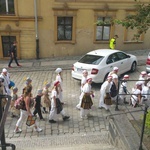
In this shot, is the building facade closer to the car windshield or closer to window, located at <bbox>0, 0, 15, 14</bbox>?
window, located at <bbox>0, 0, 15, 14</bbox>

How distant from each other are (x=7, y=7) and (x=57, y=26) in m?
3.74


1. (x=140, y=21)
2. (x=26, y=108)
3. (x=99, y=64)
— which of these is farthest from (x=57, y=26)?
(x=140, y=21)

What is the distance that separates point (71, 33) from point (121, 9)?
4.12 m

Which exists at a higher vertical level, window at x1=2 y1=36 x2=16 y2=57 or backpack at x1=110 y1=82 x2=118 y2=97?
window at x1=2 y1=36 x2=16 y2=57

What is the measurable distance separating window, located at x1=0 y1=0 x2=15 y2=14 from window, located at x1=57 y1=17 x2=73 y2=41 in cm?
337

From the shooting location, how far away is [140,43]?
18484 millimetres

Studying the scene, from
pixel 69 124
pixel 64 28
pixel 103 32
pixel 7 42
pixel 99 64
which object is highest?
pixel 64 28

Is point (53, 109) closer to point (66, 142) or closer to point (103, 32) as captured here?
point (66, 142)

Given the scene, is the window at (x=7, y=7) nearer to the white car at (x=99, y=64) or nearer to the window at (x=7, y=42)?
the window at (x=7, y=42)

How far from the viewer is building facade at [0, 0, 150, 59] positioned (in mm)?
16438

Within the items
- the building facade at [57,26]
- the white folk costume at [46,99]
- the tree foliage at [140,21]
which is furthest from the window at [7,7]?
the tree foliage at [140,21]

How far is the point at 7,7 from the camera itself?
646 inches

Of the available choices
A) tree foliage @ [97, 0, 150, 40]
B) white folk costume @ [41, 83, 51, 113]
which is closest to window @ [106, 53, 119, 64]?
white folk costume @ [41, 83, 51, 113]

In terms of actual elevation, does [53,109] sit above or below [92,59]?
below
